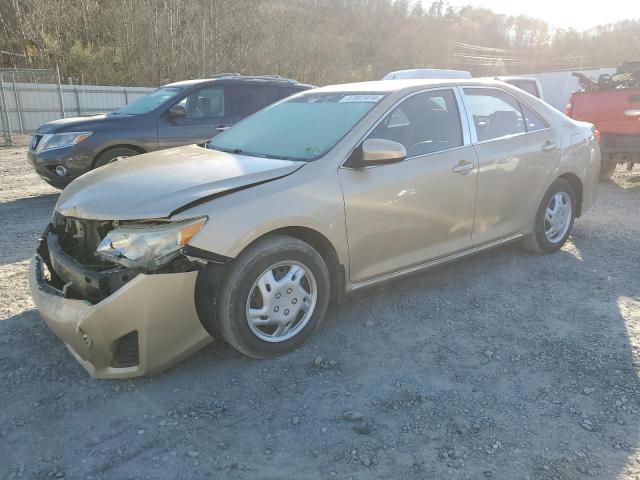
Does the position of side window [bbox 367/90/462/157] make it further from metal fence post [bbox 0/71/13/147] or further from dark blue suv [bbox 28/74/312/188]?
metal fence post [bbox 0/71/13/147]

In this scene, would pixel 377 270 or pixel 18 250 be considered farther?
pixel 18 250

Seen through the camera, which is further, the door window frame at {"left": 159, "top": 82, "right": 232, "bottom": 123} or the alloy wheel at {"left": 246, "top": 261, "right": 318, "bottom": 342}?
the door window frame at {"left": 159, "top": 82, "right": 232, "bottom": 123}

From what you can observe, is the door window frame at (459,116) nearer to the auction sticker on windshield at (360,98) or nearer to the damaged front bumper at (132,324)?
the auction sticker on windshield at (360,98)

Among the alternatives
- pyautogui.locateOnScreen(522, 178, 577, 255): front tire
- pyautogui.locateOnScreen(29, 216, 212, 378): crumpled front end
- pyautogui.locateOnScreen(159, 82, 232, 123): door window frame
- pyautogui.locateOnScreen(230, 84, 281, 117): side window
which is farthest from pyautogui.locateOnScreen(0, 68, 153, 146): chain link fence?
pyautogui.locateOnScreen(522, 178, 577, 255): front tire

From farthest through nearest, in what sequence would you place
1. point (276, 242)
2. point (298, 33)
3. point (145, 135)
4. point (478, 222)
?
point (298, 33), point (145, 135), point (478, 222), point (276, 242)

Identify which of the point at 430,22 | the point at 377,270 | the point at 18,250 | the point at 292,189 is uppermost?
the point at 430,22

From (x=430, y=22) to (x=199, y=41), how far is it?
4329 cm

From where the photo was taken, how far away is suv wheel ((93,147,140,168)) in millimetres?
7160

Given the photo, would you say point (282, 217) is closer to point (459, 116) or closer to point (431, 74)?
point (459, 116)

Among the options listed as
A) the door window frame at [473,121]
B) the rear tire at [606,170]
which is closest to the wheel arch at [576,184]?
the door window frame at [473,121]

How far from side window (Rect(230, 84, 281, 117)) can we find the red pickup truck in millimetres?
5215

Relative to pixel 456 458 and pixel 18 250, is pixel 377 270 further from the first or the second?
pixel 18 250

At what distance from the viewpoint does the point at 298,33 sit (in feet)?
104

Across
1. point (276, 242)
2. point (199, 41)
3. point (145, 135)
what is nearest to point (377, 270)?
point (276, 242)
